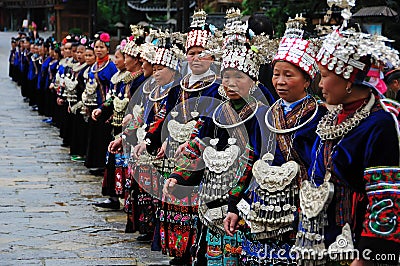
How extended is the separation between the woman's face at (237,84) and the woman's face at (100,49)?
20.1 feet

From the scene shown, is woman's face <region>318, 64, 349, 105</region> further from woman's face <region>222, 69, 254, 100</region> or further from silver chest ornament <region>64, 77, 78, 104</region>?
silver chest ornament <region>64, 77, 78, 104</region>

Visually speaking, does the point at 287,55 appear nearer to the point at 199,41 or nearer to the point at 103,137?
the point at 199,41

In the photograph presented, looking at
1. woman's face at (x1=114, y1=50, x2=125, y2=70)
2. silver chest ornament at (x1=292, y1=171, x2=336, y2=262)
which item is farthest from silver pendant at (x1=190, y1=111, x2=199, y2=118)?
woman's face at (x1=114, y1=50, x2=125, y2=70)

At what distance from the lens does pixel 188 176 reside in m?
5.41

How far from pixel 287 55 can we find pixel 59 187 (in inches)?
265

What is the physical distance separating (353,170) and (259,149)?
3.88 ft

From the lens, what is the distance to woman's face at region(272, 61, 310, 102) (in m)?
4.28

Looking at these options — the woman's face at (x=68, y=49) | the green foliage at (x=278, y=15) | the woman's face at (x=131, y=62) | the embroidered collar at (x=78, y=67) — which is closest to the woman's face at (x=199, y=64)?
the woman's face at (x=131, y=62)

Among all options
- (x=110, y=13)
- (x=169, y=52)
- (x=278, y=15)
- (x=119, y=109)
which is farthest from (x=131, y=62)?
(x=110, y=13)

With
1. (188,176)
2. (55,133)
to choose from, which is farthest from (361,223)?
(55,133)

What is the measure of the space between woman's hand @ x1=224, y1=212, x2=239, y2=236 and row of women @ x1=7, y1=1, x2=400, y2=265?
0.01 meters

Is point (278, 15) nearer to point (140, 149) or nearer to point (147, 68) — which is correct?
point (147, 68)

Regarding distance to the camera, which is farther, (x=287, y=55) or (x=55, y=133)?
(x=55, y=133)

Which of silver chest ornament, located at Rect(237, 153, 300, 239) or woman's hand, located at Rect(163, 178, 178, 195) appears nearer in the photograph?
silver chest ornament, located at Rect(237, 153, 300, 239)
